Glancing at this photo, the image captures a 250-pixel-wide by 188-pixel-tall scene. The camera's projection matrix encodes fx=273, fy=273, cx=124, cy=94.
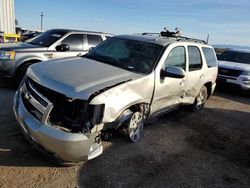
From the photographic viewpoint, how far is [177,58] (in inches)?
217

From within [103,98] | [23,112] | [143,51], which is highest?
[143,51]

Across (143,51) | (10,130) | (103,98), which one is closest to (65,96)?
(103,98)

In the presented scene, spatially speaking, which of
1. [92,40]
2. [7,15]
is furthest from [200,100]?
[7,15]

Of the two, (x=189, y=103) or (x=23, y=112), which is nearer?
(x=23, y=112)

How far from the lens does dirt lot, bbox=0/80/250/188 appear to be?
3.55 metres

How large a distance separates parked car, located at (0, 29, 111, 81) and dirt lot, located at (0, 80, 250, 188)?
1.09 meters

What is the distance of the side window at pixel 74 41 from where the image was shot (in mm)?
8084

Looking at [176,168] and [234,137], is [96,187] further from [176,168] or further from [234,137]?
[234,137]

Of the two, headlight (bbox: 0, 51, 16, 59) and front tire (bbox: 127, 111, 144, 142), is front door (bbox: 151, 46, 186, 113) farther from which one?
headlight (bbox: 0, 51, 16, 59)

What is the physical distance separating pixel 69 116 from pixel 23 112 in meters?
0.73

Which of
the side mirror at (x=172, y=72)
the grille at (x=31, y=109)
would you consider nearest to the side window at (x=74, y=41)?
the side mirror at (x=172, y=72)

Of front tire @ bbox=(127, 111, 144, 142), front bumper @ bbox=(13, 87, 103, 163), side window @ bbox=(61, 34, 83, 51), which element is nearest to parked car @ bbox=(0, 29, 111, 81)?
side window @ bbox=(61, 34, 83, 51)

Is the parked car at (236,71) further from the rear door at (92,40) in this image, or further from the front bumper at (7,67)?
the front bumper at (7,67)

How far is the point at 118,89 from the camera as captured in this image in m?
3.90
